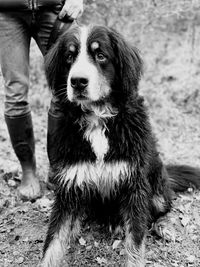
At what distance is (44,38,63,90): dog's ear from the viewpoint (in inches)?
130

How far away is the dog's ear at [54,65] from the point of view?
3.31m

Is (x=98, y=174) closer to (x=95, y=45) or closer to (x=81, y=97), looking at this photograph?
(x=81, y=97)

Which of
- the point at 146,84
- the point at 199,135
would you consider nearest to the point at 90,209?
the point at 199,135

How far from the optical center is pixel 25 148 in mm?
4172

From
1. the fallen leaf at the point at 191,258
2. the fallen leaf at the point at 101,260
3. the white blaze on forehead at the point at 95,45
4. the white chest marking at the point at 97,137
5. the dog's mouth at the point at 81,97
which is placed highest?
the white blaze on forehead at the point at 95,45

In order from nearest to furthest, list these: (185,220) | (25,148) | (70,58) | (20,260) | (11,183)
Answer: (70,58)
(20,260)
(185,220)
(25,148)
(11,183)

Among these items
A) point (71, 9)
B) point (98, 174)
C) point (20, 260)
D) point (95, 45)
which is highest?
point (71, 9)

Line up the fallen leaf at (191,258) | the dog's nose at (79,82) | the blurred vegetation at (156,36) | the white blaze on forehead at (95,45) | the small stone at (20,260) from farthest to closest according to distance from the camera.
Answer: the blurred vegetation at (156,36), the fallen leaf at (191,258), the small stone at (20,260), the white blaze on forehead at (95,45), the dog's nose at (79,82)

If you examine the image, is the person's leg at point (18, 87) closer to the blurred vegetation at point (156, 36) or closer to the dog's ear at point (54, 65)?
the dog's ear at point (54, 65)

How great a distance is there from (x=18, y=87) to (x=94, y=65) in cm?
100

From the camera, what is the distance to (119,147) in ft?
10.5

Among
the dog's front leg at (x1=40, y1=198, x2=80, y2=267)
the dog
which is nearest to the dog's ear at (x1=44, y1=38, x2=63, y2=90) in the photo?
the dog

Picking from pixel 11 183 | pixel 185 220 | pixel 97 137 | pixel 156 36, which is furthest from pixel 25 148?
pixel 156 36

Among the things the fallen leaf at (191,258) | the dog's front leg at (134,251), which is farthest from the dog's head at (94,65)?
the fallen leaf at (191,258)
